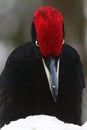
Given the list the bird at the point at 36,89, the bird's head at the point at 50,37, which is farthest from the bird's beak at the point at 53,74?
the bird at the point at 36,89

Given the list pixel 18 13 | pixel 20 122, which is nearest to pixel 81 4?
pixel 18 13

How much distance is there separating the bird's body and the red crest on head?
0.41m

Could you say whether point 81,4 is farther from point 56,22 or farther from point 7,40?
point 56,22

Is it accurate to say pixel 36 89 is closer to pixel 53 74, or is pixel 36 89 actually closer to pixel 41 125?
pixel 53 74

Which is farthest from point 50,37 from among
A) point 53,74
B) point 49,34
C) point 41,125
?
point 41,125

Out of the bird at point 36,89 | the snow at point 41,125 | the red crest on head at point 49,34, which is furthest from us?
the bird at point 36,89

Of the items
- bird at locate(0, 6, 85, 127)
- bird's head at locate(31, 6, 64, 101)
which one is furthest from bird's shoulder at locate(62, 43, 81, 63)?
bird's head at locate(31, 6, 64, 101)

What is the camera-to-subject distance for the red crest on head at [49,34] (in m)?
2.91

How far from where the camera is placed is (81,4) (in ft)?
19.3

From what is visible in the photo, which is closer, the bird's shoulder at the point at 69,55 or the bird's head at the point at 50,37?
the bird's head at the point at 50,37

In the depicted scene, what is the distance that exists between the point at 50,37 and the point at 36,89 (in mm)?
620

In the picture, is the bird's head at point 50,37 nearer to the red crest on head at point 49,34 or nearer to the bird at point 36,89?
the red crest on head at point 49,34

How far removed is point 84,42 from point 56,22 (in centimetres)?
281

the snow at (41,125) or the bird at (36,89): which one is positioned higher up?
the snow at (41,125)
